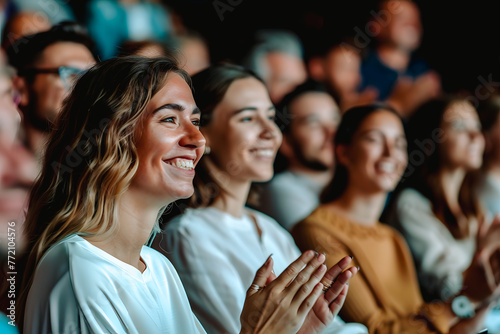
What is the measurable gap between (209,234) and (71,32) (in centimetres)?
62

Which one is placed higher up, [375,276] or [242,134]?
[242,134]

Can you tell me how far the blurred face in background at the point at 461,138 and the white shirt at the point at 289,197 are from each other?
626mm

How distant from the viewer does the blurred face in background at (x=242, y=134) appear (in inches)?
56.3

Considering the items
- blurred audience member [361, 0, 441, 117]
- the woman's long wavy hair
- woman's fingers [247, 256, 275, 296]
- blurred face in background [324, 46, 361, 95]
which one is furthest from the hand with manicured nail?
blurred audience member [361, 0, 441, 117]

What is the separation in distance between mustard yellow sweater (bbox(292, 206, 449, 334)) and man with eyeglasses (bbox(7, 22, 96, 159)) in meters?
0.74

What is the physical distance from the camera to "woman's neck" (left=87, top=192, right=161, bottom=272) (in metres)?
1.05

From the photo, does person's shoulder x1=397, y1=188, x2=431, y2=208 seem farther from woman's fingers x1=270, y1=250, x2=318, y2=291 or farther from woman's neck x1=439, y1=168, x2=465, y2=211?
woman's fingers x1=270, y1=250, x2=318, y2=291

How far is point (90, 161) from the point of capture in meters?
1.05

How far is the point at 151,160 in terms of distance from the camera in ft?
3.58

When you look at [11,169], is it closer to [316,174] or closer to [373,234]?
[316,174]

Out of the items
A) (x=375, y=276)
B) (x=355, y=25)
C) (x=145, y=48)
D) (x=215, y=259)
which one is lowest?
(x=375, y=276)

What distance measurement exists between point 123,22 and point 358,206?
903mm

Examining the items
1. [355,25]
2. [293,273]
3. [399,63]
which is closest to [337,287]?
[293,273]

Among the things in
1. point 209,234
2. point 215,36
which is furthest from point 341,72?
point 209,234
